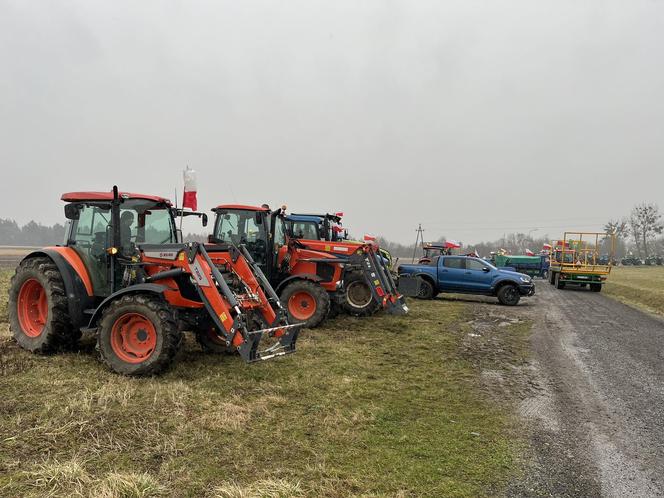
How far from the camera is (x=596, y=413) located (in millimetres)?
5199

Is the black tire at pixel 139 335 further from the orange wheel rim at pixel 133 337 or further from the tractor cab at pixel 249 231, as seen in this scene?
the tractor cab at pixel 249 231

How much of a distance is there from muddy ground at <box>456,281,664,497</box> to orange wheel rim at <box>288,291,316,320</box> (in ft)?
11.0

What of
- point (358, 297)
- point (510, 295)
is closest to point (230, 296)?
point (358, 297)

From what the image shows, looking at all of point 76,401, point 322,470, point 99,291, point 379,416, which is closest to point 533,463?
point 379,416

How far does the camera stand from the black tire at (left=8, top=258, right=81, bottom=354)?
20.1 ft

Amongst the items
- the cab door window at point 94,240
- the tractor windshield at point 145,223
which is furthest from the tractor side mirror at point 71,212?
the tractor windshield at point 145,223

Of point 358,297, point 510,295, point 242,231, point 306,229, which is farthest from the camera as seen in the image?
point 510,295

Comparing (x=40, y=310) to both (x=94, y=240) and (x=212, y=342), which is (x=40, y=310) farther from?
(x=212, y=342)

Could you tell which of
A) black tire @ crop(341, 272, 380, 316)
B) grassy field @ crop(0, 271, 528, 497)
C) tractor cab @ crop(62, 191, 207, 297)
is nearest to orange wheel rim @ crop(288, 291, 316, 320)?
black tire @ crop(341, 272, 380, 316)

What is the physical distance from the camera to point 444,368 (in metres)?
6.86

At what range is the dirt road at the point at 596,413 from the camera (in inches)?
145

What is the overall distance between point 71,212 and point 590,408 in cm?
700

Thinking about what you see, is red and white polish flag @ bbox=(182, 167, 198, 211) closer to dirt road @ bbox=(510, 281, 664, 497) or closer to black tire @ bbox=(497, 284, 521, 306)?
dirt road @ bbox=(510, 281, 664, 497)

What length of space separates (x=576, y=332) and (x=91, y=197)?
9810 millimetres
